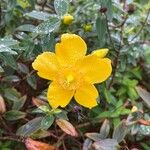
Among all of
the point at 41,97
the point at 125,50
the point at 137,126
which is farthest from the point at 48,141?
the point at 125,50

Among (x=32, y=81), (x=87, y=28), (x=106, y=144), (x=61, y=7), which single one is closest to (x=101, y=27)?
(x=87, y=28)

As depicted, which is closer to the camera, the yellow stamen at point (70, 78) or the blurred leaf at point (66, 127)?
the yellow stamen at point (70, 78)

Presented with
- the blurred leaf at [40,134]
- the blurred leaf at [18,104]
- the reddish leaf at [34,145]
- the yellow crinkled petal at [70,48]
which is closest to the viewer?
the yellow crinkled petal at [70,48]

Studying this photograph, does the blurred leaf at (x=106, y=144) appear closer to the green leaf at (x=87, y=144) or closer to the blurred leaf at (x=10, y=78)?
the green leaf at (x=87, y=144)

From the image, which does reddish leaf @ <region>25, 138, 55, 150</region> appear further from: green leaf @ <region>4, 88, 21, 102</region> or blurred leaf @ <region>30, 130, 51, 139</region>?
green leaf @ <region>4, 88, 21, 102</region>

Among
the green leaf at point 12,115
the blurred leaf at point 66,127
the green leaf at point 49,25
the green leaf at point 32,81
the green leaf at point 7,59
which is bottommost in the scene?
the green leaf at point 12,115

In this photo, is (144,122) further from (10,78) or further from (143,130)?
(10,78)

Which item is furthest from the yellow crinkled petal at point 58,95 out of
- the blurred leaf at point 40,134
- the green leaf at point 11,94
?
the green leaf at point 11,94

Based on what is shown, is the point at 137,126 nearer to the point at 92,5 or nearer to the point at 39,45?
the point at 39,45

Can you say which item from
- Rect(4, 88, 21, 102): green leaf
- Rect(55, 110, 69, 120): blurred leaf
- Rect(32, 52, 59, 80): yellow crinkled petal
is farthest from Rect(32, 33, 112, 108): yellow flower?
Rect(4, 88, 21, 102): green leaf
